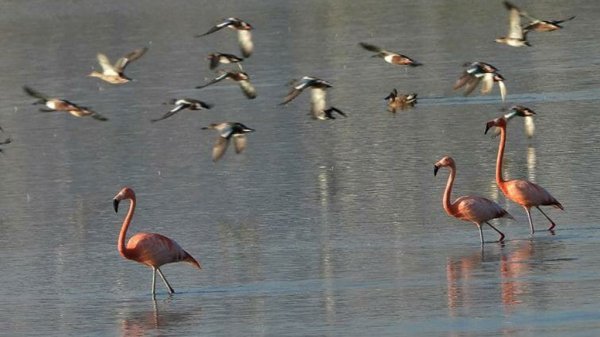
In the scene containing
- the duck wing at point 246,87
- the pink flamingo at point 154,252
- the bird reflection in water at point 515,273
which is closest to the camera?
the bird reflection in water at point 515,273

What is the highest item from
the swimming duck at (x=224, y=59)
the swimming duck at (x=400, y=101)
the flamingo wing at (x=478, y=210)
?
the swimming duck at (x=224, y=59)

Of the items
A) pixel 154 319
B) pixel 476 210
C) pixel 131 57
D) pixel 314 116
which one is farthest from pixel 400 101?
pixel 154 319

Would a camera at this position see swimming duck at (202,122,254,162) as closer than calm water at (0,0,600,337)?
No

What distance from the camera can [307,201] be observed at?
18500 mm

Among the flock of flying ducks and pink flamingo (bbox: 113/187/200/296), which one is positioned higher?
the flock of flying ducks

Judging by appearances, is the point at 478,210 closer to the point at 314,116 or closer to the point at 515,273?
the point at 515,273

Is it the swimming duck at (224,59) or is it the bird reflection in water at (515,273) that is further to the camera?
the swimming duck at (224,59)

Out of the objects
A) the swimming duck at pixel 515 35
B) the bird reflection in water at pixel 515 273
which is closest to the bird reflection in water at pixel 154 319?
the bird reflection in water at pixel 515 273

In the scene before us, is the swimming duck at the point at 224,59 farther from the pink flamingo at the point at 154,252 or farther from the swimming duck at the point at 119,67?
the pink flamingo at the point at 154,252

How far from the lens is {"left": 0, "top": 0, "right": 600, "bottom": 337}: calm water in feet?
43.3

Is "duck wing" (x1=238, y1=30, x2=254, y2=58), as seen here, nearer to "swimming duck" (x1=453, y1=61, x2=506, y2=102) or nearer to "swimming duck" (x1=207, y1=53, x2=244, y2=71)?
"swimming duck" (x1=207, y1=53, x2=244, y2=71)

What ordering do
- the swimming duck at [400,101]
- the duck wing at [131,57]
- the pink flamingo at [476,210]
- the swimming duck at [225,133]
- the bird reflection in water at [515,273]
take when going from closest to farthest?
1. the bird reflection in water at [515,273]
2. the pink flamingo at [476,210]
3. the swimming duck at [225,133]
4. the duck wing at [131,57]
5. the swimming duck at [400,101]

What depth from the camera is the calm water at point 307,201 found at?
13.2 metres

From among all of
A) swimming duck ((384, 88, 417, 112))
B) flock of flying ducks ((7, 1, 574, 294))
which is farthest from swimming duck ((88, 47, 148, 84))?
swimming duck ((384, 88, 417, 112))
